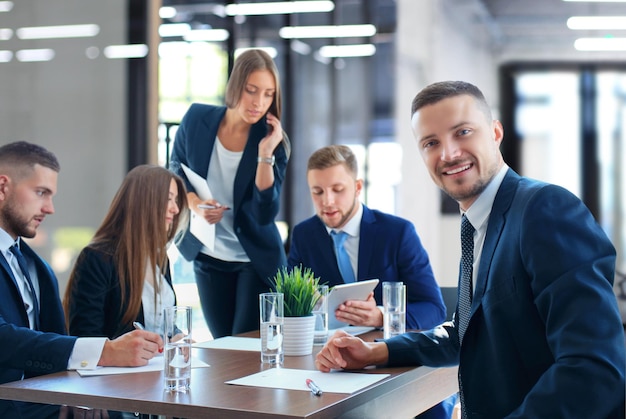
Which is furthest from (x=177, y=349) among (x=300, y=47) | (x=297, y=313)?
(x=300, y=47)

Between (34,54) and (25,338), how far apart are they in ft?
9.03

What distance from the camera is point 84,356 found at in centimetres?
203

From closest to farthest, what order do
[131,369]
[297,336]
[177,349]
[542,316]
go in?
[542,316], [177,349], [131,369], [297,336]

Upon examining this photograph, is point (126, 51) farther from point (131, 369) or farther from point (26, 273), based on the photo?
point (131, 369)

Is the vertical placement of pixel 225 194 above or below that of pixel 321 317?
above

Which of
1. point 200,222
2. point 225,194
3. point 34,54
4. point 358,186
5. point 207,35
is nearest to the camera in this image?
point 358,186

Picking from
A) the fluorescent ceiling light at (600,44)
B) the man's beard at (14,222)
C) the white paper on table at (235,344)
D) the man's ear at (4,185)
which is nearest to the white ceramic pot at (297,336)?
the white paper on table at (235,344)

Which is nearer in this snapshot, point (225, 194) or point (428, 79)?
point (225, 194)

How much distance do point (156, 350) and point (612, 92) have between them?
4.98 meters

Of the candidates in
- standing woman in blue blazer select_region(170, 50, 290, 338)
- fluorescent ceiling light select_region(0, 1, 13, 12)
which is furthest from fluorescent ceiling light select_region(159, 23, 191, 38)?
standing woman in blue blazer select_region(170, 50, 290, 338)

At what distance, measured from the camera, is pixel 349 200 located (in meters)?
3.21

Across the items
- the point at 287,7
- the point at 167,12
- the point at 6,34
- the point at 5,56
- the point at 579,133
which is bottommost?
the point at 579,133

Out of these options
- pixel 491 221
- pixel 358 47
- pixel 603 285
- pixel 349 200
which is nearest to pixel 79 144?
pixel 349 200

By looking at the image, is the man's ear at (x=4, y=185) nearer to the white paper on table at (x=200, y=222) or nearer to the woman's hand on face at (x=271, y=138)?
the white paper on table at (x=200, y=222)
